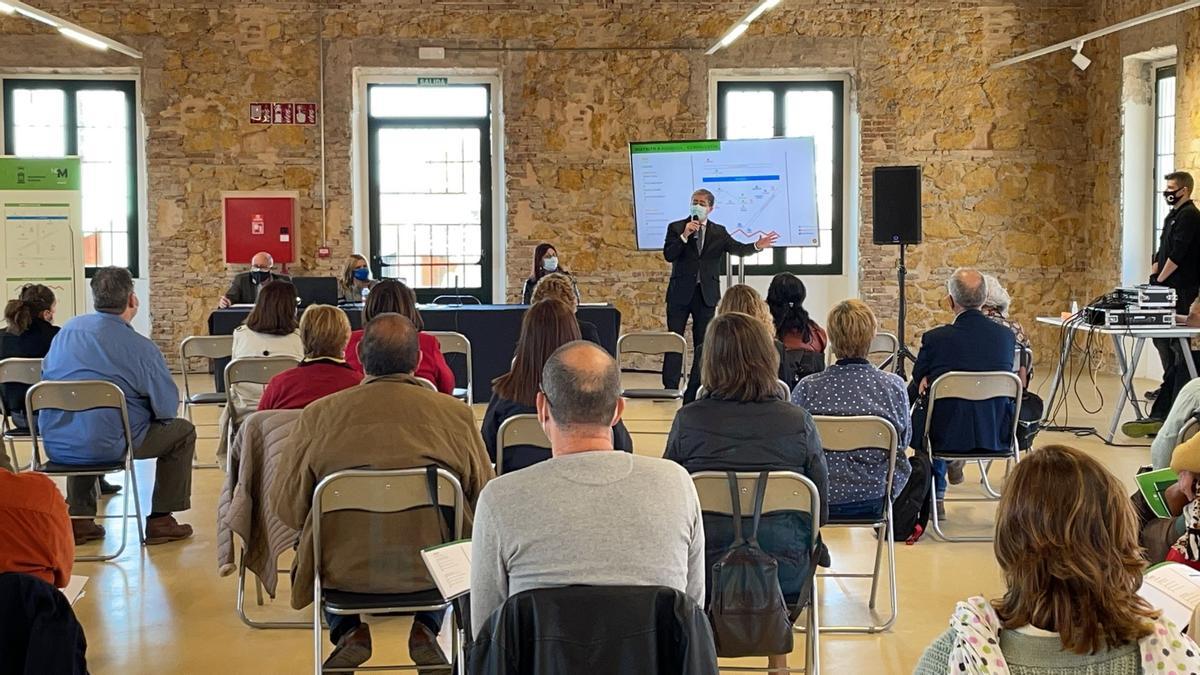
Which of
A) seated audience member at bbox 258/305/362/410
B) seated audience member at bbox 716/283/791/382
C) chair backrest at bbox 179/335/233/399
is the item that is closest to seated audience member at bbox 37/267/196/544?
seated audience member at bbox 258/305/362/410

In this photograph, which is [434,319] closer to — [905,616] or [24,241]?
[24,241]

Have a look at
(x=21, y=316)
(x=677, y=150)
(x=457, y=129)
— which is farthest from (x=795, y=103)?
(x=21, y=316)

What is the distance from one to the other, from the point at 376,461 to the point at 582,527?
1.44 m

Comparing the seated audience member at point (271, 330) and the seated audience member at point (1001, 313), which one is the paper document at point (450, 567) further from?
the seated audience member at point (1001, 313)

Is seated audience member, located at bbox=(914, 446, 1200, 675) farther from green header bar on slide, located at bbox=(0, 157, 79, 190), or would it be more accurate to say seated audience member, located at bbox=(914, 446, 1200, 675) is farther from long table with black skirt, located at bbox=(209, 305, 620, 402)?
green header bar on slide, located at bbox=(0, 157, 79, 190)

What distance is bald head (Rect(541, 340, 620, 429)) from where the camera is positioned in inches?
105

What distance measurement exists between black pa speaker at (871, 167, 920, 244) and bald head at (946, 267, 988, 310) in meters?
5.02

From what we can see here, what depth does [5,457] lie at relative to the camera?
464 centimetres

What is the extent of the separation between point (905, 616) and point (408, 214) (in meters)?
9.22

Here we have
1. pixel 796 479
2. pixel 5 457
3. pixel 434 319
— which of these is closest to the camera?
pixel 796 479

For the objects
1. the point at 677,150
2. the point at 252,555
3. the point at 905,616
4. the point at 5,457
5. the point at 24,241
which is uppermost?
the point at 677,150

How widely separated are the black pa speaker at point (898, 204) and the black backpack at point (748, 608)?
26.8 feet

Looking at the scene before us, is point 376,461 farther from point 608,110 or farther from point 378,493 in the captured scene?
point 608,110

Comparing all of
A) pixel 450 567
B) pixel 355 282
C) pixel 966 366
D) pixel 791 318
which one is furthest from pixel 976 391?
pixel 355 282
